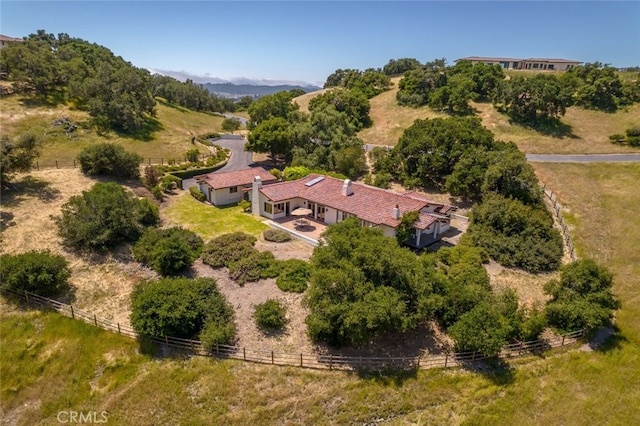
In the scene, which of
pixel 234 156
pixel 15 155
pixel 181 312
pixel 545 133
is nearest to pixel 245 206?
pixel 181 312

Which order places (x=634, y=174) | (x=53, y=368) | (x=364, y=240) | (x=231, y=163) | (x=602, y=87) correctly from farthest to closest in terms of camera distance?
1. (x=602, y=87)
2. (x=231, y=163)
3. (x=634, y=174)
4. (x=364, y=240)
5. (x=53, y=368)

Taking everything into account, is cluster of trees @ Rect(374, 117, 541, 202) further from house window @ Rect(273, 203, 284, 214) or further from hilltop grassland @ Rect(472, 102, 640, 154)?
house window @ Rect(273, 203, 284, 214)

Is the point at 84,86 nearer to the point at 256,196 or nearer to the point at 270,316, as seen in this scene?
the point at 256,196

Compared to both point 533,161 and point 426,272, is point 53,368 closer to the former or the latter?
point 426,272

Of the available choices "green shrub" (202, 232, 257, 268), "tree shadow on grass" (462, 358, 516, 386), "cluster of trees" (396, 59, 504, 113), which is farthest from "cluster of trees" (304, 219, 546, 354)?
"cluster of trees" (396, 59, 504, 113)

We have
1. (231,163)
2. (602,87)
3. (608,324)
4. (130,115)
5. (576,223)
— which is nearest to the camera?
(608,324)

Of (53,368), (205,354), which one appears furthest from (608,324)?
(53,368)

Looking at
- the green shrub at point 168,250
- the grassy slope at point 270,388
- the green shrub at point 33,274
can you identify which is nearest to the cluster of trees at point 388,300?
the grassy slope at point 270,388

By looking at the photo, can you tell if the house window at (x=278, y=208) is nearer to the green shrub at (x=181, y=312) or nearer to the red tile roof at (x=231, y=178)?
the red tile roof at (x=231, y=178)
